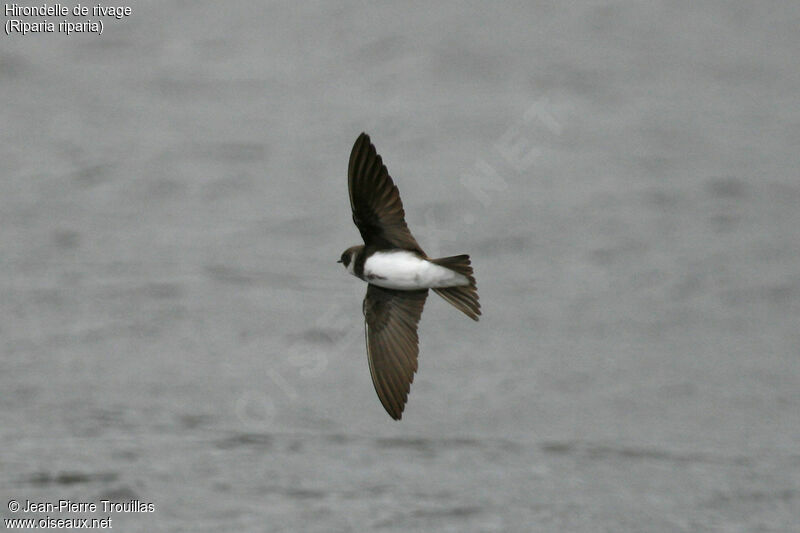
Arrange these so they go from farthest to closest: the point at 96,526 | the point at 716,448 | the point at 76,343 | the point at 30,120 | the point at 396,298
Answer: the point at 30,120 < the point at 76,343 < the point at 716,448 < the point at 96,526 < the point at 396,298

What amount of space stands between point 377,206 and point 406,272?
225 mm

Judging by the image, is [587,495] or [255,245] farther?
[255,245]

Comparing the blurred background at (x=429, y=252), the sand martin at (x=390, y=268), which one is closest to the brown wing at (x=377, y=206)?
the sand martin at (x=390, y=268)

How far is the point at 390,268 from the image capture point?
4.04 metres

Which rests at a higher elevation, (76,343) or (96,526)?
(76,343)

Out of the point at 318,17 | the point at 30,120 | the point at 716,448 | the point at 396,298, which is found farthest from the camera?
the point at 318,17

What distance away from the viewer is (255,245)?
1872cm

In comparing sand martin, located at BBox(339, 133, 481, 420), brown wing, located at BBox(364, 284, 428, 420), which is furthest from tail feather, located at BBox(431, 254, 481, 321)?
brown wing, located at BBox(364, 284, 428, 420)

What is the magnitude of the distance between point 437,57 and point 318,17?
2838 millimetres

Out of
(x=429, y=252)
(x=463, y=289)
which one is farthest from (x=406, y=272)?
(x=429, y=252)

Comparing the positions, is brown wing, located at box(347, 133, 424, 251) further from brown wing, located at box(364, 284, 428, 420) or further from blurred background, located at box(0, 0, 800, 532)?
blurred background, located at box(0, 0, 800, 532)

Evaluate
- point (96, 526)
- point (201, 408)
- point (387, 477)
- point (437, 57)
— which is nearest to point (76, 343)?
point (201, 408)

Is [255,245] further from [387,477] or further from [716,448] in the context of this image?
[716,448]

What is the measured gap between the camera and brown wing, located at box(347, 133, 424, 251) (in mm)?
4008
